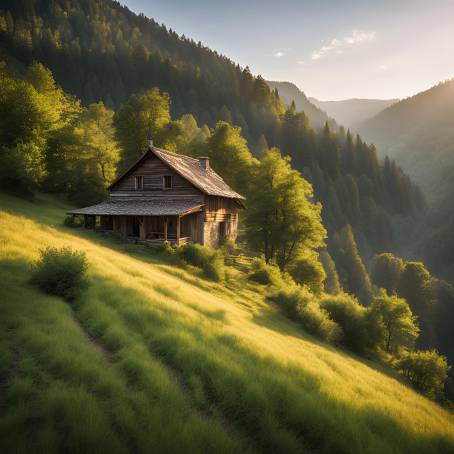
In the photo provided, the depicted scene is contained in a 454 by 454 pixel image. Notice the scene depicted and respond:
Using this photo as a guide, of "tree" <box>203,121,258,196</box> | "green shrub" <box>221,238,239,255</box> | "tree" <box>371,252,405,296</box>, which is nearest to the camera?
"green shrub" <box>221,238,239,255</box>

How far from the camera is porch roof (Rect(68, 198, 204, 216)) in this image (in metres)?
25.0

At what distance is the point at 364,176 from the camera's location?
106 m

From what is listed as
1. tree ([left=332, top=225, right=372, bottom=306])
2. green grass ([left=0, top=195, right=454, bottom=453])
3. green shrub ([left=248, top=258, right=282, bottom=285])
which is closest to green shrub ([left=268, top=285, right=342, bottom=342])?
green shrub ([left=248, top=258, right=282, bottom=285])

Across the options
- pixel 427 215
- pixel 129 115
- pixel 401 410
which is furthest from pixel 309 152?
pixel 401 410

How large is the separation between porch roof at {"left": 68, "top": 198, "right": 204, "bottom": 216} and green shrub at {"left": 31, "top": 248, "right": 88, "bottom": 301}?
14595 mm

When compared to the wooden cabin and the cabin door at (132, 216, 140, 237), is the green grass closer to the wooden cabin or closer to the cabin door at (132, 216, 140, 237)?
the wooden cabin

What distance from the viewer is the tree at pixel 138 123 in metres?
42.7

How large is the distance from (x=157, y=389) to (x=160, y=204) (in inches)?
917

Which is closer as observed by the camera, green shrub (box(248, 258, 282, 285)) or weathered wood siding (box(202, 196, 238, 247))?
green shrub (box(248, 258, 282, 285))

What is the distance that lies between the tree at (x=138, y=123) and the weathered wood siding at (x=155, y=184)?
43.9ft

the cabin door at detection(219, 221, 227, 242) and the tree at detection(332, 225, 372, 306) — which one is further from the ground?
the cabin door at detection(219, 221, 227, 242)

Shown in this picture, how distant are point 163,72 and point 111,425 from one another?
143 m

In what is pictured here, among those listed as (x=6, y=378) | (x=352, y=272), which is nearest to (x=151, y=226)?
(x=6, y=378)

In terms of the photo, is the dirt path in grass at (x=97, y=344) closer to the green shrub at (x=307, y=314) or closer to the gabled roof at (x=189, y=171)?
the green shrub at (x=307, y=314)
